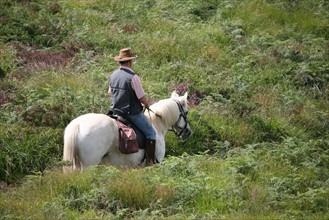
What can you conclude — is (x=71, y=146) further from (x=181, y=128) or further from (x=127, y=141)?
(x=181, y=128)

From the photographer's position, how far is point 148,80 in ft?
60.0

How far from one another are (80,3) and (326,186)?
14844mm

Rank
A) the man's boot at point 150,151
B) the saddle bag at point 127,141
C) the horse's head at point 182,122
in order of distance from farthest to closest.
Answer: the horse's head at point 182,122 < the man's boot at point 150,151 < the saddle bag at point 127,141

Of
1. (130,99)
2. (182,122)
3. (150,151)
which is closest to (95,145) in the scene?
(130,99)

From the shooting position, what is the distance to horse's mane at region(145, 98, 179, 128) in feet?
44.8

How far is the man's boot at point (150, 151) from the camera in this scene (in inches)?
511

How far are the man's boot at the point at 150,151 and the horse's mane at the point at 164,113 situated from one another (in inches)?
28.3

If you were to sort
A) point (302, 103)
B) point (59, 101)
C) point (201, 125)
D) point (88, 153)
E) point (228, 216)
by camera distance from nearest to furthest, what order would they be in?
point (228, 216) < point (88, 153) < point (59, 101) < point (201, 125) < point (302, 103)

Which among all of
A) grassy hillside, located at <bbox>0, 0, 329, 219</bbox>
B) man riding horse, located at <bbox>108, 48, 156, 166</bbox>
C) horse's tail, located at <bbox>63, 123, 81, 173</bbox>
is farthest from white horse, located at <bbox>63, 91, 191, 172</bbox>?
grassy hillside, located at <bbox>0, 0, 329, 219</bbox>

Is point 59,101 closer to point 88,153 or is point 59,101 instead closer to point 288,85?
point 88,153

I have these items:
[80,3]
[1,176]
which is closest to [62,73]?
[1,176]

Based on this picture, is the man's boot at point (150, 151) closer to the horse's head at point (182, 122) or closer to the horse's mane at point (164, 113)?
the horse's mane at point (164, 113)

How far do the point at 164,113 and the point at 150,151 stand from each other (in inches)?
45.2

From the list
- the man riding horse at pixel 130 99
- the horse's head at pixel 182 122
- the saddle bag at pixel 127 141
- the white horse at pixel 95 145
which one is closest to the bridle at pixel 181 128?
the horse's head at pixel 182 122
